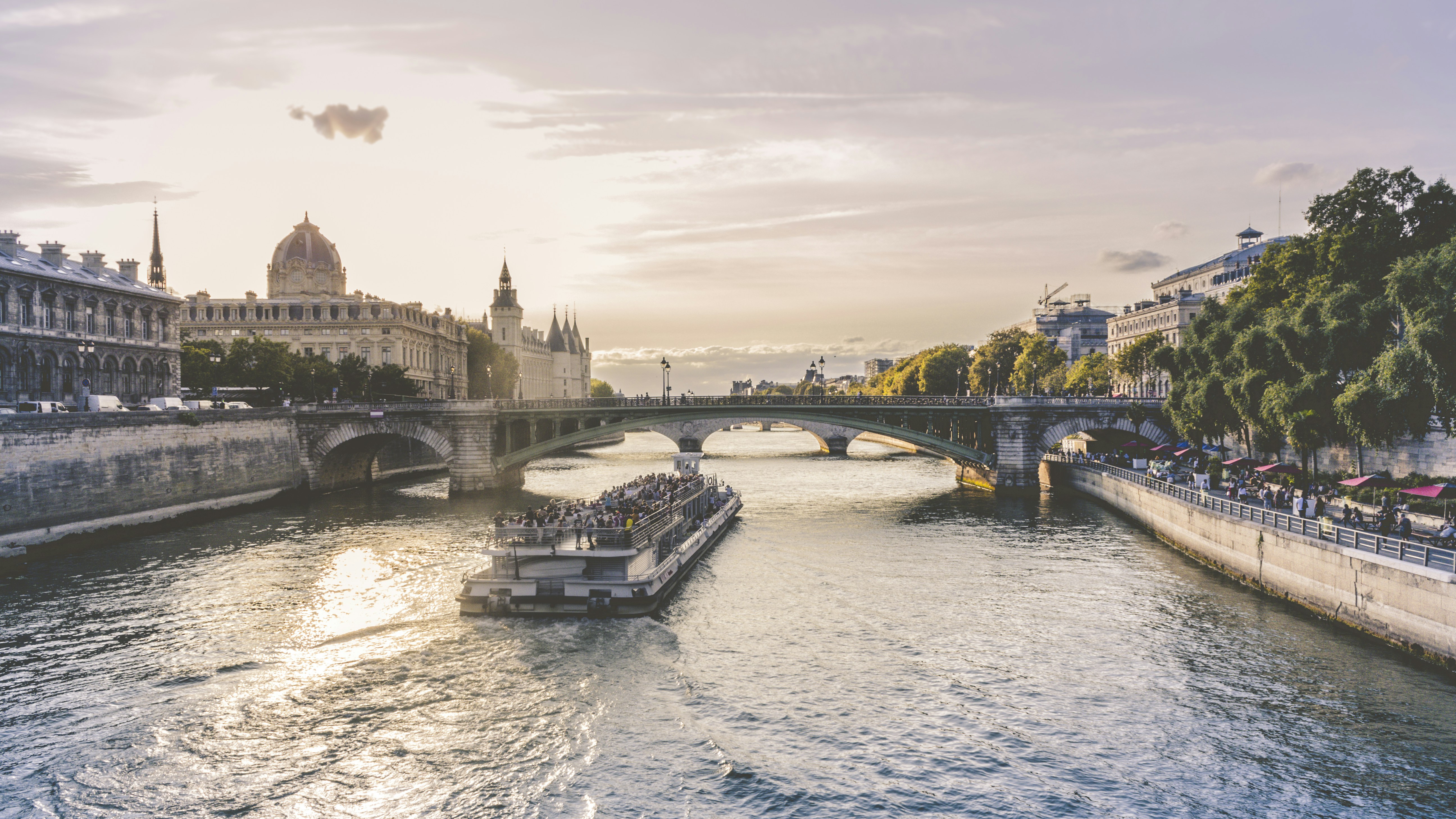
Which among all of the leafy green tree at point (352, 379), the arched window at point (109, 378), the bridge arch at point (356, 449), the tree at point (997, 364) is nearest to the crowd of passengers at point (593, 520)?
the bridge arch at point (356, 449)

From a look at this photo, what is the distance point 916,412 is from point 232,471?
1779 inches

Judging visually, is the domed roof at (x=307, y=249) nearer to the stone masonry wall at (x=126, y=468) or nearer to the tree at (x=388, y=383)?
the tree at (x=388, y=383)

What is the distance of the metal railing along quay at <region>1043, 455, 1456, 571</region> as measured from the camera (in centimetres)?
2169

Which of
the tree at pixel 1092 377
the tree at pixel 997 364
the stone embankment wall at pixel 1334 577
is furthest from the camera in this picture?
the tree at pixel 997 364

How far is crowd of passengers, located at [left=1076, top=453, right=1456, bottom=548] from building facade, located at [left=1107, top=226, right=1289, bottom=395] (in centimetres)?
4975

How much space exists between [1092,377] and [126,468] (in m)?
92.3

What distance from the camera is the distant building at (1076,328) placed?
147 m

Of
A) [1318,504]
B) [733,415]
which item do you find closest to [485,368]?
[733,415]

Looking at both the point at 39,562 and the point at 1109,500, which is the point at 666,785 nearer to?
the point at 39,562

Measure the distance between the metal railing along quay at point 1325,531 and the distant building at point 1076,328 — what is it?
109407 millimetres

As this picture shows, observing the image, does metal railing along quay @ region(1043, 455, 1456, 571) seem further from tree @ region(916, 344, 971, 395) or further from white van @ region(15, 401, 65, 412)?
tree @ region(916, 344, 971, 395)

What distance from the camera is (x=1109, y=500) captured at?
53.1 meters

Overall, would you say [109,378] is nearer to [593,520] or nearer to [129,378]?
[129,378]

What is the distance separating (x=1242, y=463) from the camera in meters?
42.1
